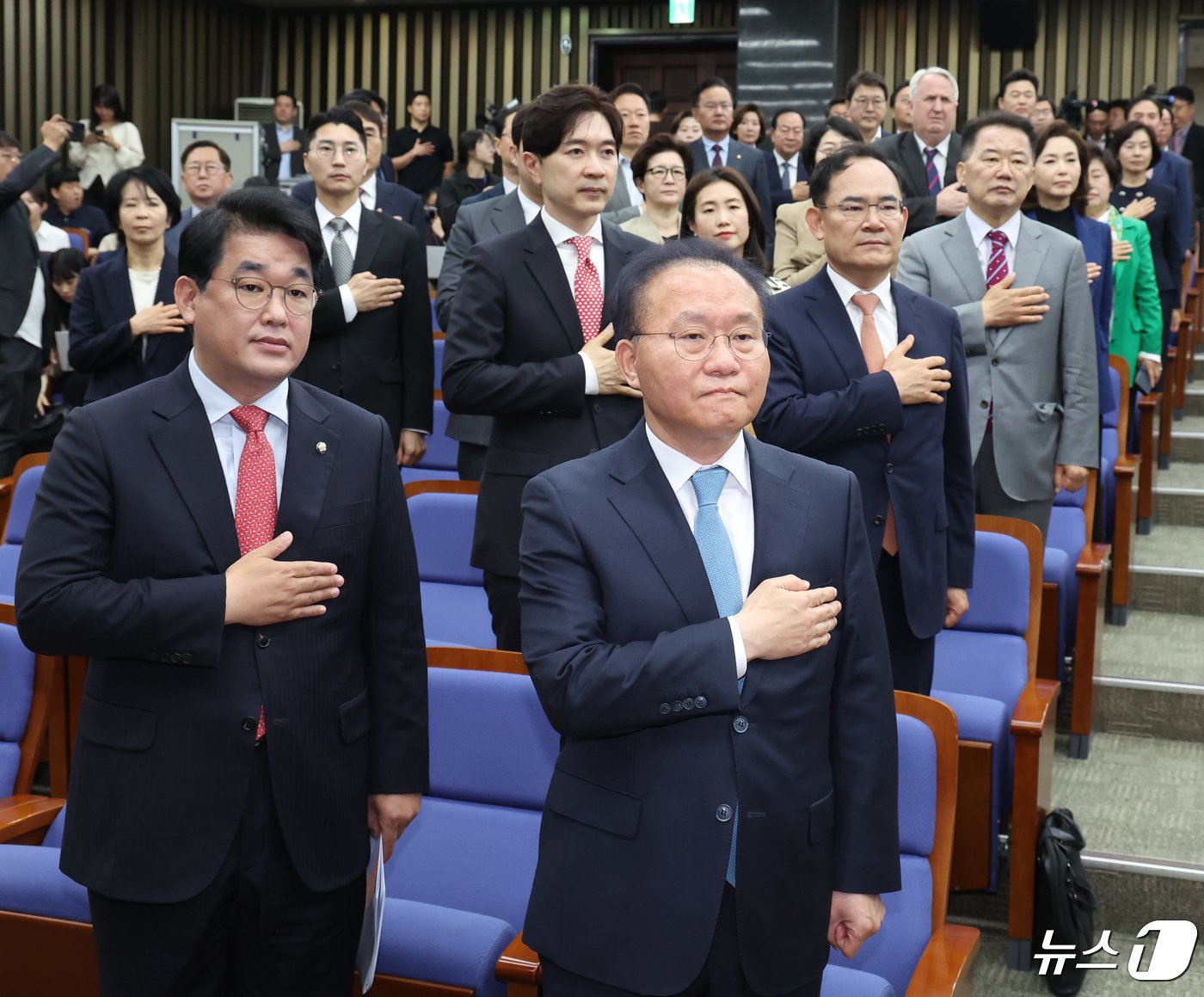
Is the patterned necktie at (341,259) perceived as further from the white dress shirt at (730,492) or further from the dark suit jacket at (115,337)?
the white dress shirt at (730,492)

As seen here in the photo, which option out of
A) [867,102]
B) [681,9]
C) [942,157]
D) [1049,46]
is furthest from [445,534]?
[1049,46]

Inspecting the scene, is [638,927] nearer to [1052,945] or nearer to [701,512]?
[701,512]

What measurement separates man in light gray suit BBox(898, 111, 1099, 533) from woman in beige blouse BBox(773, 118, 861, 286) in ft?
2.54

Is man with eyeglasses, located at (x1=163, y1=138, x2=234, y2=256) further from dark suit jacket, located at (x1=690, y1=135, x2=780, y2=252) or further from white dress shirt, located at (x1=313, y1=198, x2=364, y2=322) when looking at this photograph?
dark suit jacket, located at (x1=690, y1=135, x2=780, y2=252)

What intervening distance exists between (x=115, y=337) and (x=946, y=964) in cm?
239

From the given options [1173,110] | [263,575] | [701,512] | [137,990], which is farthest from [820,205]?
[1173,110]

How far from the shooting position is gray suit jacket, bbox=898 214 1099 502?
9.24 feet

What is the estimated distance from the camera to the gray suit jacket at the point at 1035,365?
2.82 metres

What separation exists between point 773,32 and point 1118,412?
5.76m

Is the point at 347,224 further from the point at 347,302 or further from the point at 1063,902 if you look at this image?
the point at 1063,902

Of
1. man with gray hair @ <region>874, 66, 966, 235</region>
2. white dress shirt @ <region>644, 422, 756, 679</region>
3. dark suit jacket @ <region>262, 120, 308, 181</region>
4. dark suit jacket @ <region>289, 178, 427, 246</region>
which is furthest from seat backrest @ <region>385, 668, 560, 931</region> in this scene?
dark suit jacket @ <region>262, 120, 308, 181</region>

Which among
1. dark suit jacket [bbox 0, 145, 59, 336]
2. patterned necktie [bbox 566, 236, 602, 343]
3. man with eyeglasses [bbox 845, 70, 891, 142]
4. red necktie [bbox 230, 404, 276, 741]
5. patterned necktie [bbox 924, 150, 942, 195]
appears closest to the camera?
red necktie [bbox 230, 404, 276, 741]

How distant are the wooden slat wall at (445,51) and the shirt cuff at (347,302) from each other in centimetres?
824

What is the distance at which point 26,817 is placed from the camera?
6.88 ft
